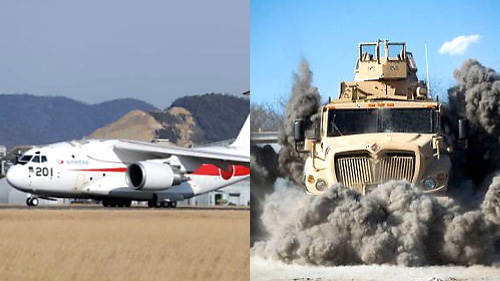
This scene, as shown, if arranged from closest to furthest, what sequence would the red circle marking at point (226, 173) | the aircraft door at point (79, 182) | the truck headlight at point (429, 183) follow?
the truck headlight at point (429, 183), the aircraft door at point (79, 182), the red circle marking at point (226, 173)

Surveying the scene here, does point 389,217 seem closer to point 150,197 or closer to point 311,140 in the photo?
point 311,140

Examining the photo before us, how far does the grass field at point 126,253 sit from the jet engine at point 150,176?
1813cm

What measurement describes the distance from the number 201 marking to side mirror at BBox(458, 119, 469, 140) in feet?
132

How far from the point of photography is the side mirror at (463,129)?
10125mm

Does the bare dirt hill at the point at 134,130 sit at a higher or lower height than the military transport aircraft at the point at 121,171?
higher

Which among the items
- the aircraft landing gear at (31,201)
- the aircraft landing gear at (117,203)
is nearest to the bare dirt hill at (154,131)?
the aircraft landing gear at (31,201)

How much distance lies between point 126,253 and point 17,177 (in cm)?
3072

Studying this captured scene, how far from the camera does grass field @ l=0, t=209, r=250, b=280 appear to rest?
16000 mm

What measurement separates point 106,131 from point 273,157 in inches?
7550

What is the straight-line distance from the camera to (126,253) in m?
20.2

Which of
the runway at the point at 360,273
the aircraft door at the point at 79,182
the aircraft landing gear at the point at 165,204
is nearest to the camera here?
the runway at the point at 360,273

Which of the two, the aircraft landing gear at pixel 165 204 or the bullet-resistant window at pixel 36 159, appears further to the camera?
A: the aircraft landing gear at pixel 165 204

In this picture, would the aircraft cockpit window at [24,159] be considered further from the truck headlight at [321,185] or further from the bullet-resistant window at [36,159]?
the truck headlight at [321,185]

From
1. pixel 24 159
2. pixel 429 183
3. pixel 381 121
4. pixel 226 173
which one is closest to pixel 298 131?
pixel 381 121
